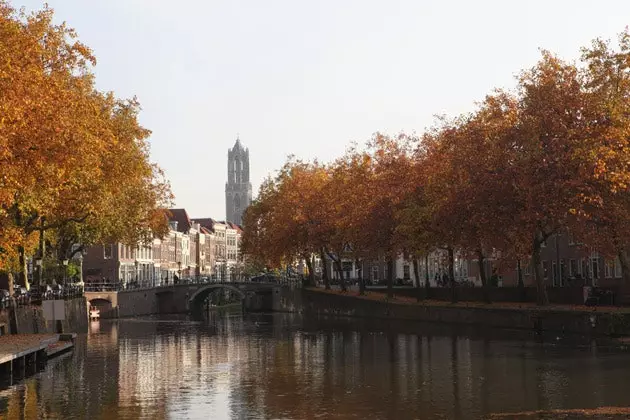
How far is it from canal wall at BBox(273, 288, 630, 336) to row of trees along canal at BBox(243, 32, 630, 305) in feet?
10.1

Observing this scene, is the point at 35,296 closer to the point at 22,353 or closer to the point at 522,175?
the point at 22,353

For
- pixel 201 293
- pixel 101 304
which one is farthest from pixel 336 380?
pixel 201 293

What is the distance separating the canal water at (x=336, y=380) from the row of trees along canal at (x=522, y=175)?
21.2 ft

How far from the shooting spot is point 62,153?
42.2m

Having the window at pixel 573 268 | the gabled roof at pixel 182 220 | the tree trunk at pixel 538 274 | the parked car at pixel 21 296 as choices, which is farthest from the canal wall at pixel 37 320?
the gabled roof at pixel 182 220

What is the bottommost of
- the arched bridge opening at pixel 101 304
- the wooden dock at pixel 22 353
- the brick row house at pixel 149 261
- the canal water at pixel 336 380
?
the canal water at pixel 336 380

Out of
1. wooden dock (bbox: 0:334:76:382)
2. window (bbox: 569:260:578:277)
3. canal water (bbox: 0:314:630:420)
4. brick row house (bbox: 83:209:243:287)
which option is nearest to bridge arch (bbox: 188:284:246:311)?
brick row house (bbox: 83:209:243:287)

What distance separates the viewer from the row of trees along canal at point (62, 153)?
3947cm

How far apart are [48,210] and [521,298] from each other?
34.0 metres

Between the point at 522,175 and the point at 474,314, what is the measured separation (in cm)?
1597

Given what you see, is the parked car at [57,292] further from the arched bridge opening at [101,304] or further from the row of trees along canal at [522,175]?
the arched bridge opening at [101,304]

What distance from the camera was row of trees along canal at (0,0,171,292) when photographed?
39.5 meters

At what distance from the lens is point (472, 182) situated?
199ft

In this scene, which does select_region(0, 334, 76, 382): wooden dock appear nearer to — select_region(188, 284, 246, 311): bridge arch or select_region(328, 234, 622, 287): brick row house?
select_region(328, 234, 622, 287): brick row house
